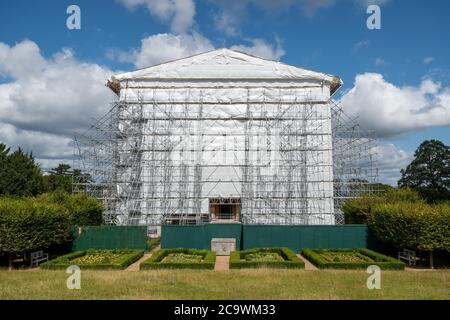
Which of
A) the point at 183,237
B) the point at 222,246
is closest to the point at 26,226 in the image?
the point at 183,237

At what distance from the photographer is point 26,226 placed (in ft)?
49.9

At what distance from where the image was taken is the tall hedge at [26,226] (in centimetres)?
1480

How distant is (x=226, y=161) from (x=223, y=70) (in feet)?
21.7

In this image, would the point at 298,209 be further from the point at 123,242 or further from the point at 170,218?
the point at 123,242

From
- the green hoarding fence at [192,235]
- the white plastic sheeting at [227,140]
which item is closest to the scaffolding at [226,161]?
the white plastic sheeting at [227,140]

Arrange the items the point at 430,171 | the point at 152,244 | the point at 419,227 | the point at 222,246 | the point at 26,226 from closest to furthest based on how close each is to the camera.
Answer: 1. the point at 26,226
2. the point at 419,227
3. the point at 222,246
4. the point at 152,244
5. the point at 430,171

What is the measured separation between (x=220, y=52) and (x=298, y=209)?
40.8 ft

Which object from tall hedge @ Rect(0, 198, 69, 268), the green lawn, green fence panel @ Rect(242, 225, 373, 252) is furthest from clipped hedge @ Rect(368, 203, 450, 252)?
tall hedge @ Rect(0, 198, 69, 268)

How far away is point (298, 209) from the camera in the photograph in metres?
26.8

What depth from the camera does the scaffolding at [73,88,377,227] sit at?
88.0ft

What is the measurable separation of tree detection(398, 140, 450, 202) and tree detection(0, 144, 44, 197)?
3564 cm

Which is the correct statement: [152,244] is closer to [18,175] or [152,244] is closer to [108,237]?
[108,237]

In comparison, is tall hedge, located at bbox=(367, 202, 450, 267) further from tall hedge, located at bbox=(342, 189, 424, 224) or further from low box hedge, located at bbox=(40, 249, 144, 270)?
low box hedge, located at bbox=(40, 249, 144, 270)
